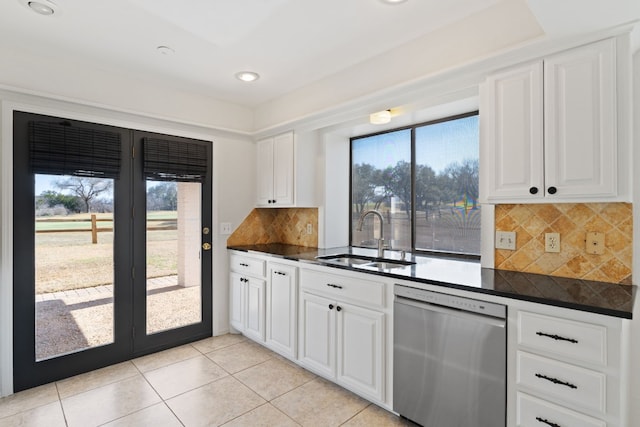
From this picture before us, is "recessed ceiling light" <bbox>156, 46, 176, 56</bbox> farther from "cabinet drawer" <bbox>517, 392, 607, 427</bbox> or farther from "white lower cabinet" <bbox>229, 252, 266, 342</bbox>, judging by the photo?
"cabinet drawer" <bbox>517, 392, 607, 427</bbox>

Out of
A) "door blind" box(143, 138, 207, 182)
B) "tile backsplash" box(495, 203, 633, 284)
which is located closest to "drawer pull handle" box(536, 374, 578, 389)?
"tile backsplash" box(495, 203, 633, 284)

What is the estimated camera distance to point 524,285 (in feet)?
5.66

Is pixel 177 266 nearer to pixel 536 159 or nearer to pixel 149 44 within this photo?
pixel 149 44

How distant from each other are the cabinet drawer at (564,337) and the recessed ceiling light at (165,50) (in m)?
2.76

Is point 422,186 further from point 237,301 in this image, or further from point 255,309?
point 237,301

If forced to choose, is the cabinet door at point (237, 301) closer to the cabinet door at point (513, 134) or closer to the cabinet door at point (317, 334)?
the cabinet door at point (317, 334)

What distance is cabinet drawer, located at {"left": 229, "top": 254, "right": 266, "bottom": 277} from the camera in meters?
3.14

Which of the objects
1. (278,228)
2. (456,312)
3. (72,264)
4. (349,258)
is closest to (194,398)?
(72,264)

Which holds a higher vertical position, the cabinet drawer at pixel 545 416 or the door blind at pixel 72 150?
the door blind at pixel 72 150

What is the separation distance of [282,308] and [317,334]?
46cm

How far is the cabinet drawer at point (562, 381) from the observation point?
1.37 metres

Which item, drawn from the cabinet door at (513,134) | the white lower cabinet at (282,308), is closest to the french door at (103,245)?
the white lower cabinet at (282,308)

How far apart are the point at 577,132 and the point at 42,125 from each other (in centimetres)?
350

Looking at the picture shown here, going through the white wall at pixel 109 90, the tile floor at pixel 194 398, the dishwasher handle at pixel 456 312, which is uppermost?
the white wall at pixel 109 90
